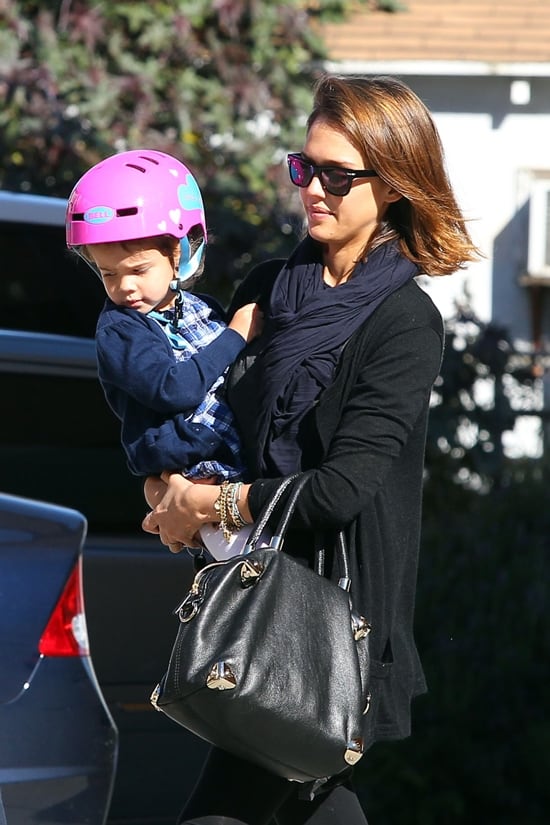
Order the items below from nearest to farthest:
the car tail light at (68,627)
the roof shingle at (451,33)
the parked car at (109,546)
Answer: the car tail light at (68,627) < the parked car at (109,546) < the roof shingle at (451,33)

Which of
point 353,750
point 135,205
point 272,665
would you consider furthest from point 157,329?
point 353,750

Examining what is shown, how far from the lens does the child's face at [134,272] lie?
7.63 feet

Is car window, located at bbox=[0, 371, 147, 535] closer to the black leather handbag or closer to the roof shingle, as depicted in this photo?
the black leather handbag

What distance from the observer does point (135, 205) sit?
229 centimetres

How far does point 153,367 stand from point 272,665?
0.51m

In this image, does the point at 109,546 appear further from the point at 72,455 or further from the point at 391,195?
the point at 391,195

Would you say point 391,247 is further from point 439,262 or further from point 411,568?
point 411,568

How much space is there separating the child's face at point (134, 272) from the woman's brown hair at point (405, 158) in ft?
1.19

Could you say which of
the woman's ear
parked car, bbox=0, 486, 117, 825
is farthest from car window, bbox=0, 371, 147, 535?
the woman's ear

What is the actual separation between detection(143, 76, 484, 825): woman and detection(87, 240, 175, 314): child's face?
0.20m

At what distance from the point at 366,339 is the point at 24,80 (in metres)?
4.84

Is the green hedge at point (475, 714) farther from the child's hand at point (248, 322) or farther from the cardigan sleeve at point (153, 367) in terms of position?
A: the cardigan sleeve at point (153, 367)

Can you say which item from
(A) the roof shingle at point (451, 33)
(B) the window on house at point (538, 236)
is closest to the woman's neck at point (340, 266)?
(A) the roof shingle at point (451, 33)

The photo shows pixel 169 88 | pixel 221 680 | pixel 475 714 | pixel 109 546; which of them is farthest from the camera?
pixel 169 88
